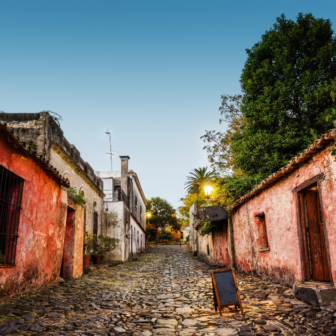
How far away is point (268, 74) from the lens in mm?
13586

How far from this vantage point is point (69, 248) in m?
9.27

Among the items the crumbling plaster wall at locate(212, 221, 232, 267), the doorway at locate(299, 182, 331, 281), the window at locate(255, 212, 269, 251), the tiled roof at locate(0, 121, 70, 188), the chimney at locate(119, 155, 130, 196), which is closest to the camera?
the tiled roof at locate(0, 121, 70, 188)

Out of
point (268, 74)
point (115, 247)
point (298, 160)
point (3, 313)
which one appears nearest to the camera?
point (3, 313)

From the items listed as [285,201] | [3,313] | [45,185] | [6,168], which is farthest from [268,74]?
[3,313]

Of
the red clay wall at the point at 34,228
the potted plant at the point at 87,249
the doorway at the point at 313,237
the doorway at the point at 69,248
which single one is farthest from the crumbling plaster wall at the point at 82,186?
the doorway at the point at 313,237

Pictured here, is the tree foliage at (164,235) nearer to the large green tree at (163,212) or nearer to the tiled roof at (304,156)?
the large green tree at (163,212)

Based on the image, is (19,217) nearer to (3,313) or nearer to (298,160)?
(3,313)

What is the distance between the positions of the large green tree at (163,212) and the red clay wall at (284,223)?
41087 millimetres

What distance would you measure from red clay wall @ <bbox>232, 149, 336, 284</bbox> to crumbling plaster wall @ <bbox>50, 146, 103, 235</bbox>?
7.24 meters

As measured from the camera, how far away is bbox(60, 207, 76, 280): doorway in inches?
355

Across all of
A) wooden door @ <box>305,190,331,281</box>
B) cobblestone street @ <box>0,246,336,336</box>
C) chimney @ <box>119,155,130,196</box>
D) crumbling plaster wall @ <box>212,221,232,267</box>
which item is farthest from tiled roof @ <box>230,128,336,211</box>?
chimney @ <box>119,155,130,196</box>

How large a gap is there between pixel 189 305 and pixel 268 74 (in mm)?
11463

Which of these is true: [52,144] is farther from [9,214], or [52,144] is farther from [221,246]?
[221,246]

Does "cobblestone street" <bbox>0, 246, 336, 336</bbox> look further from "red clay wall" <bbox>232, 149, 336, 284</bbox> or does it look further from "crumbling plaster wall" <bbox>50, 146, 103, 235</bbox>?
"crumbling plaster wall" <bbox>50, 146, 103, 235</bbox>
